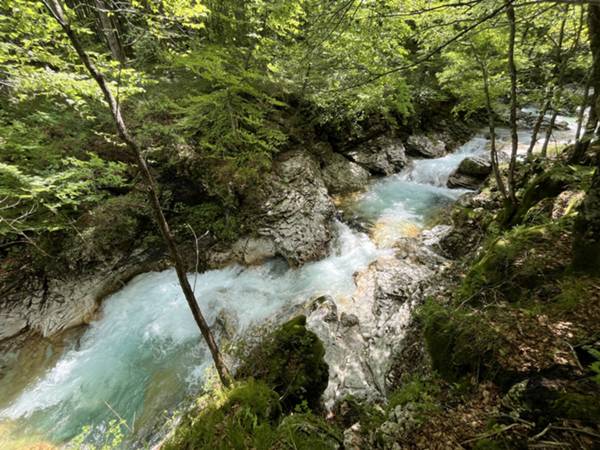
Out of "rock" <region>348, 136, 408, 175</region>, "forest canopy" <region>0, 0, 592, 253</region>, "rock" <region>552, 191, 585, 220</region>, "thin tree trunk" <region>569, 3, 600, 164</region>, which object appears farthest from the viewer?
"rock" <region>348, 136, 408, 175</region>

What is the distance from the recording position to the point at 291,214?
8.13 metres

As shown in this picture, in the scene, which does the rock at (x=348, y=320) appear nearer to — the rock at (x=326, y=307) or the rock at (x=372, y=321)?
the rock at (x=372, y=321)

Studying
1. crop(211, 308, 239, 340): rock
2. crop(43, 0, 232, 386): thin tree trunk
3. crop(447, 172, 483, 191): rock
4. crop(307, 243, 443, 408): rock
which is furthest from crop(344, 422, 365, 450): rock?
crop(447, 172, 483, 191): rock

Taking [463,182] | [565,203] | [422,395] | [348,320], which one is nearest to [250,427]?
[422,395]

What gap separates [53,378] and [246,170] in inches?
265

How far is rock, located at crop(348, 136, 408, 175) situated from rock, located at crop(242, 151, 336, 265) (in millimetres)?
3785

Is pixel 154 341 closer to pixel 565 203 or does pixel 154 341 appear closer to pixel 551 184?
pixel 565 203

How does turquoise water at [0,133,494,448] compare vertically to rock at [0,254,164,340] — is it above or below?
below

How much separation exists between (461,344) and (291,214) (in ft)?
19.8

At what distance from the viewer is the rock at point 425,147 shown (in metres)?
13.4

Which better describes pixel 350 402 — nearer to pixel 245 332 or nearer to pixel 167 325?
pixel 245 332

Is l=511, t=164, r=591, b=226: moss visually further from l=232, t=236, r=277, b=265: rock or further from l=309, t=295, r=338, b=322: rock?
l=232, t=236, r=277, b=265: rock

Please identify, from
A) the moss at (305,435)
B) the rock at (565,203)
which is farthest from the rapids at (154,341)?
the rock at (565,203)

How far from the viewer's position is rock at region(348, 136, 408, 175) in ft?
39.9
